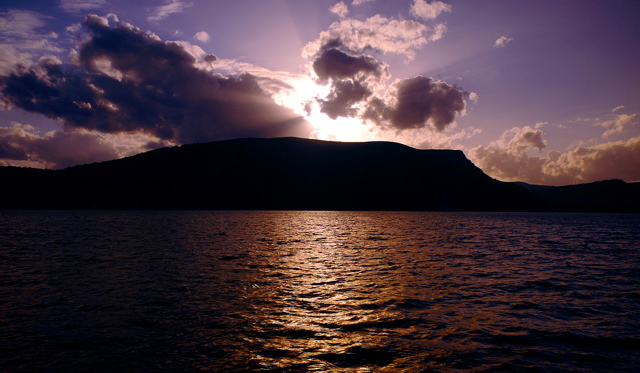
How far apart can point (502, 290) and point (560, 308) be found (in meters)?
3.94

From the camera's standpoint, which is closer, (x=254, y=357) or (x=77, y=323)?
(x=254, y=357)

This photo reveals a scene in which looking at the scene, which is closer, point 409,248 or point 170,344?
point 170,344

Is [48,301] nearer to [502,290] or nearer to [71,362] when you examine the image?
[71,362]

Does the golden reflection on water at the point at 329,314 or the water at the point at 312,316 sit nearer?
the water at the point at 312,316

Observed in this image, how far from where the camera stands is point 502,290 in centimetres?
2281

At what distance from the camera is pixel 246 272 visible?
90.3ft

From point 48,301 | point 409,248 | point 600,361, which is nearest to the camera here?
point 600,361

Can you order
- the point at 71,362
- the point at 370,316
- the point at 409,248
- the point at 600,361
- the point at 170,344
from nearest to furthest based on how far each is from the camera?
1. the point at 71,362
2. the point at 600,361
3. the point at 170,344
4. the point at 370,316
5. the point at 409,248

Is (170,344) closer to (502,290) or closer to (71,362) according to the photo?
(71,362)

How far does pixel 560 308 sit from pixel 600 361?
760cm

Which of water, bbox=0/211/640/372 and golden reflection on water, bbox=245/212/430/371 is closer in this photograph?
water, bbox=0/211/640/372

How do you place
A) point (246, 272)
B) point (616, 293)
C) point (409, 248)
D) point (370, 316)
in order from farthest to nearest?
point (409, 248)
point (246, 272)
point (616, 293)
point (370, 316)

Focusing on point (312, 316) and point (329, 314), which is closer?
point (312, 316)

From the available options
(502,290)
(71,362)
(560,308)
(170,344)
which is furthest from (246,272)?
(560,308)
